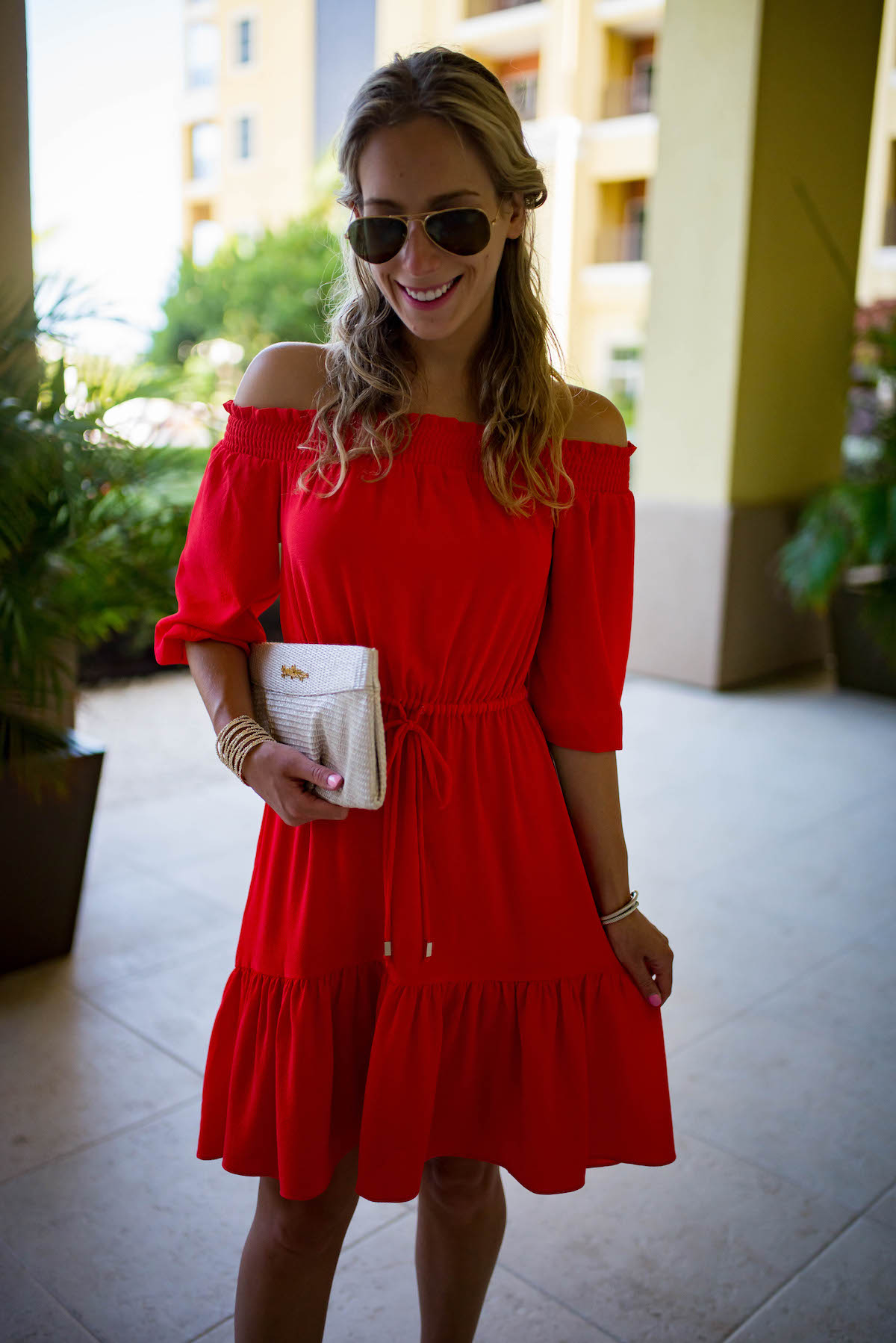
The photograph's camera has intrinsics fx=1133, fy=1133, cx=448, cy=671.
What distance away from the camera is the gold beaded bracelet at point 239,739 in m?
1.27

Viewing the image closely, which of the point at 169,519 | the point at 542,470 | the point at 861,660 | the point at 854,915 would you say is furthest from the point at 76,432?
the point at 861,660

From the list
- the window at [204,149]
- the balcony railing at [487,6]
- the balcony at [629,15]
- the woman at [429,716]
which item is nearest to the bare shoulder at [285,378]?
the woman at [429,716]

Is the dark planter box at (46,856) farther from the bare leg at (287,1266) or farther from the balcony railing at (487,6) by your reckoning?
the balcony railing at (487,6)

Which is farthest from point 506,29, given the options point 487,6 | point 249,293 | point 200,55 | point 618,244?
point 200,55

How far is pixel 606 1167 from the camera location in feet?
7.46

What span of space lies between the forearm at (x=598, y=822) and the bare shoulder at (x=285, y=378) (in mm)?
540

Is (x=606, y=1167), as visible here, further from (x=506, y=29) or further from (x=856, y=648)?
(x=506, y=29)

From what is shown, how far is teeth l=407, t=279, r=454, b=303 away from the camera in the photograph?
127 cm

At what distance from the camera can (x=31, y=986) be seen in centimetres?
282

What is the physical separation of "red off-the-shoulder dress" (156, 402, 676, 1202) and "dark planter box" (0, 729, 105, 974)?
5.17 ft

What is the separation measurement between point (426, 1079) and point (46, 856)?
5.97ft

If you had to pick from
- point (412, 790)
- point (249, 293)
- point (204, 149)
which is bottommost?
point (412, 790)

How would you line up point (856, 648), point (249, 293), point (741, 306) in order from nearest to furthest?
point (741, 306) → point (856, 648) → point (249, 293)

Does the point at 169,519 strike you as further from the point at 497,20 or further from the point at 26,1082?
the point at 497,20
